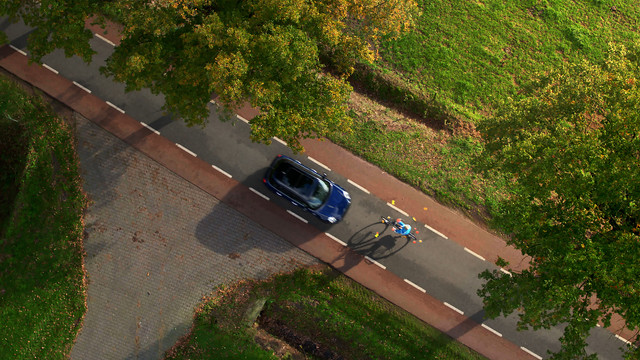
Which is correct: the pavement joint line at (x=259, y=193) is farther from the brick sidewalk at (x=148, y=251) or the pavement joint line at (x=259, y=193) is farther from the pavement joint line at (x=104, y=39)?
the pavement joint line at (x=104, y=39)

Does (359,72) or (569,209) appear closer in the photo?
(569,209)

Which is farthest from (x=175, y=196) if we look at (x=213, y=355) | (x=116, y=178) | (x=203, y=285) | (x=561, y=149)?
(x=561, y=149)

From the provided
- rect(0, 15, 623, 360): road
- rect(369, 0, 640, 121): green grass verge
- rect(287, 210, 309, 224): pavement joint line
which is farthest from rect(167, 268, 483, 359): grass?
rect(369, 0, 640, 121): green grass verge

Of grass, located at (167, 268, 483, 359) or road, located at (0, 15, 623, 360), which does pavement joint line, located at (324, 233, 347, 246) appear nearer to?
road, located at (0, 15, 623, 360)

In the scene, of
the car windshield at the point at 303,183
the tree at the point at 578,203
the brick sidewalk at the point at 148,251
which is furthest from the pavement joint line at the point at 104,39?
the tree at the point at 578,203

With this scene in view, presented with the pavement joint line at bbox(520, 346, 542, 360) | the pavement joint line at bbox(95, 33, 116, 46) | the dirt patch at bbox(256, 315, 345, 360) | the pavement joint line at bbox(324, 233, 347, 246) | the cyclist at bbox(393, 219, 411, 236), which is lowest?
the dirt patch at bbox(256, 315, 345, 360)

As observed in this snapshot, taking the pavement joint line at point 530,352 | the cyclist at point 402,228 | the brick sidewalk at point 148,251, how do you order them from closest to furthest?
the brick sidewalk at point 148,251
the cyclist at point 402,228
the pavement joint line at point 530,352

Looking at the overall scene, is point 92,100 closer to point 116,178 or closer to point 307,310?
point 116,178
